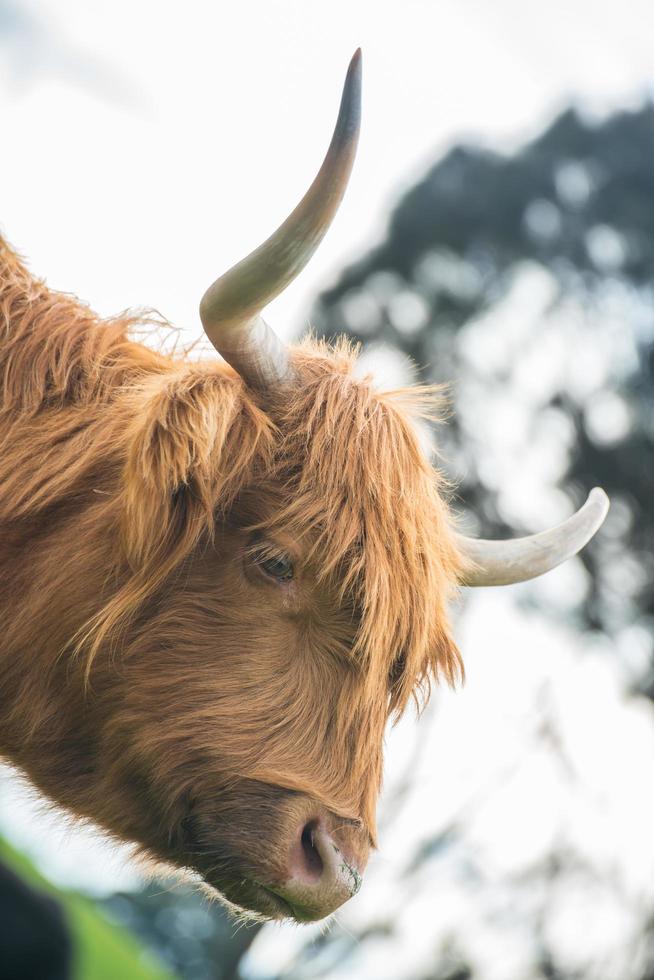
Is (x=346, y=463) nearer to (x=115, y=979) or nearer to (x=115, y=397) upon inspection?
(x=115, y=397)

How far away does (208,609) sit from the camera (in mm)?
2959

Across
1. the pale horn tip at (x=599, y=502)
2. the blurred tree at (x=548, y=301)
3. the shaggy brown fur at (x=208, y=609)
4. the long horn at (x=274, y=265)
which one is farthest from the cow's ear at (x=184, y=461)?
the blurred tree at (x=548, y=301)

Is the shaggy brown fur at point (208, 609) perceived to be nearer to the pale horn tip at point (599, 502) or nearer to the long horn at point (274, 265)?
the long horn at point (274, 265)

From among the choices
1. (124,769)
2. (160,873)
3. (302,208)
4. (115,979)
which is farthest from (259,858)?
(115,979)

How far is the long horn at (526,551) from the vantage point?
11.9 feet

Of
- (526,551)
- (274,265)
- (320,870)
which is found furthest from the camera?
(526,551)

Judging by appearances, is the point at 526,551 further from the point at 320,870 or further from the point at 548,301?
the point at 548,301

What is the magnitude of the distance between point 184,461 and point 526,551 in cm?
128

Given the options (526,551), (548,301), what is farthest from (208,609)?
(548,301)

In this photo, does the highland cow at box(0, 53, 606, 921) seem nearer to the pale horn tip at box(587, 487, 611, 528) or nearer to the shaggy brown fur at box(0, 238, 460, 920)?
the shaggy brown fur at box(0, 238, 460, 920)

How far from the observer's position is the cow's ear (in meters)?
2.91

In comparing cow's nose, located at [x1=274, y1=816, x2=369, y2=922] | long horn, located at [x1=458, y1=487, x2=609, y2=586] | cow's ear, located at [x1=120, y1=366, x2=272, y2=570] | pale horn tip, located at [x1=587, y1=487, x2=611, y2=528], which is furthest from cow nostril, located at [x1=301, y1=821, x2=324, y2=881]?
pale horn tip, located at [x1=587, y1=487, x2=611, y2=528]

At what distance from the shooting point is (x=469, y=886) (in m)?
11.3

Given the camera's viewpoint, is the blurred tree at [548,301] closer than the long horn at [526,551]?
No
